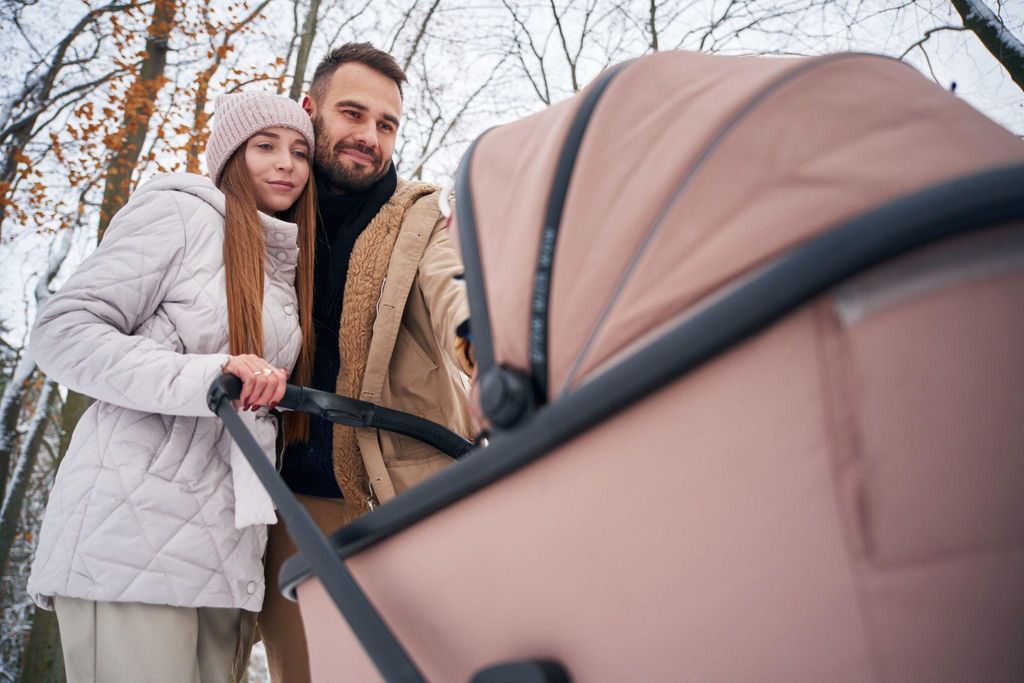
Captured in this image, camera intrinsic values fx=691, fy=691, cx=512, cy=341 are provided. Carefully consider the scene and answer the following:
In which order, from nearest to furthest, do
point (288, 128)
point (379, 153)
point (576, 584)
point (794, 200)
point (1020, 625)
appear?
point (1020, 625)
point (794, 200)
point (576, 584)
point (288, 128)
point (379, 153)

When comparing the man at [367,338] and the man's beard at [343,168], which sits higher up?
the man's beard at [343,168]

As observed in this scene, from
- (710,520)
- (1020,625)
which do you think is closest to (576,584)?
(710,520)

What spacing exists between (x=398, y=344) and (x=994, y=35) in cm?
351

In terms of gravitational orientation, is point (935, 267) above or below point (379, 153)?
below

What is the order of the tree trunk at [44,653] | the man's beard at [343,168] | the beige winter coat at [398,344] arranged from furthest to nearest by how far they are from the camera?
the tree trunk at [44,653]
the man's beard at [343,168]
the beige winter coat at [398,344]

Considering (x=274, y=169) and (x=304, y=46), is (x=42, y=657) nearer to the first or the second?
(x=274, y=169)

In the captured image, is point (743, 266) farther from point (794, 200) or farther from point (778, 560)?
point (778, 560)

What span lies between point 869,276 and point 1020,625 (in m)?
0.37

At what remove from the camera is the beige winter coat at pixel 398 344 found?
2.15 m

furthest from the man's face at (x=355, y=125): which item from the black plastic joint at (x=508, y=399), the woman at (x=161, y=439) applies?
the black plastic joint at (x=508, y=399)

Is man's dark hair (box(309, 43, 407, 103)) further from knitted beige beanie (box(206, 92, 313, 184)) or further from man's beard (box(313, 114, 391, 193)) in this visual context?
knitted beige beanie (box(206, 92, 313, 184))

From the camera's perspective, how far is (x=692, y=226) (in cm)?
82

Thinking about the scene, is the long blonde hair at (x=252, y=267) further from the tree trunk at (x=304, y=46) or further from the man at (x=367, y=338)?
the tree trunk at (x=304, y=46)

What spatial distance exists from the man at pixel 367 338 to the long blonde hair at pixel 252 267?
11 centimetres
